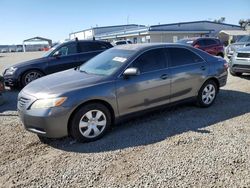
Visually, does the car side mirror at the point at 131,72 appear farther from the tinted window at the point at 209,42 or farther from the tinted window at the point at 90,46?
the tinted window at the point at 209,42

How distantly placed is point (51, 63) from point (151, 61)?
16.9ft

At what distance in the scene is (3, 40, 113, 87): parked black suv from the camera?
30.5ft

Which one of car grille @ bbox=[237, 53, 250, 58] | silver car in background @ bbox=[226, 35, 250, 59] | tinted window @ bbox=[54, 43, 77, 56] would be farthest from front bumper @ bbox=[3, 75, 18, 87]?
silver car in background @ bbox=[226, 35, 250, 59]

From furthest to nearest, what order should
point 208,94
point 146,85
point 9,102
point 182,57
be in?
point 9,102 < point 208,94 < point 182,57 < point 146,85

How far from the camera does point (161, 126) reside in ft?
17.3

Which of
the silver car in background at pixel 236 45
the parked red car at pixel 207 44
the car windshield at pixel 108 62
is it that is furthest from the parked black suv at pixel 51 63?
the silver car in background at pixel 236 45

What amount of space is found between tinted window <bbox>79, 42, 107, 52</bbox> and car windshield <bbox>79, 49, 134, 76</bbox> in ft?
14.4

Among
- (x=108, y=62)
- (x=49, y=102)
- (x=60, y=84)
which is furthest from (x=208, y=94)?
(x=49, y=102)

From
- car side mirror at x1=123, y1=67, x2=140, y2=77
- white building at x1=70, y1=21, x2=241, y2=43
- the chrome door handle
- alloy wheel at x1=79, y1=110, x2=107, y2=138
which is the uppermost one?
white building at x1=70, y1=21, x2=241, y2=43

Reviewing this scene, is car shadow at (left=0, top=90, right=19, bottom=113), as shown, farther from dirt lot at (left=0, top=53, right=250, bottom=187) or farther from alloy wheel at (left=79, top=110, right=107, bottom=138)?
alloy wheel at (left=79, top=110, right=107, bottom=138)

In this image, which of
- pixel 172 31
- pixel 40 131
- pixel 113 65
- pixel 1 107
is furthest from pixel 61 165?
pixel 172 31

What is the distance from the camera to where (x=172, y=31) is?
4794 centimetres

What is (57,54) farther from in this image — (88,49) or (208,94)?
(208,94)

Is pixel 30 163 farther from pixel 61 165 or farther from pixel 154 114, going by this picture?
pixel 154 114
